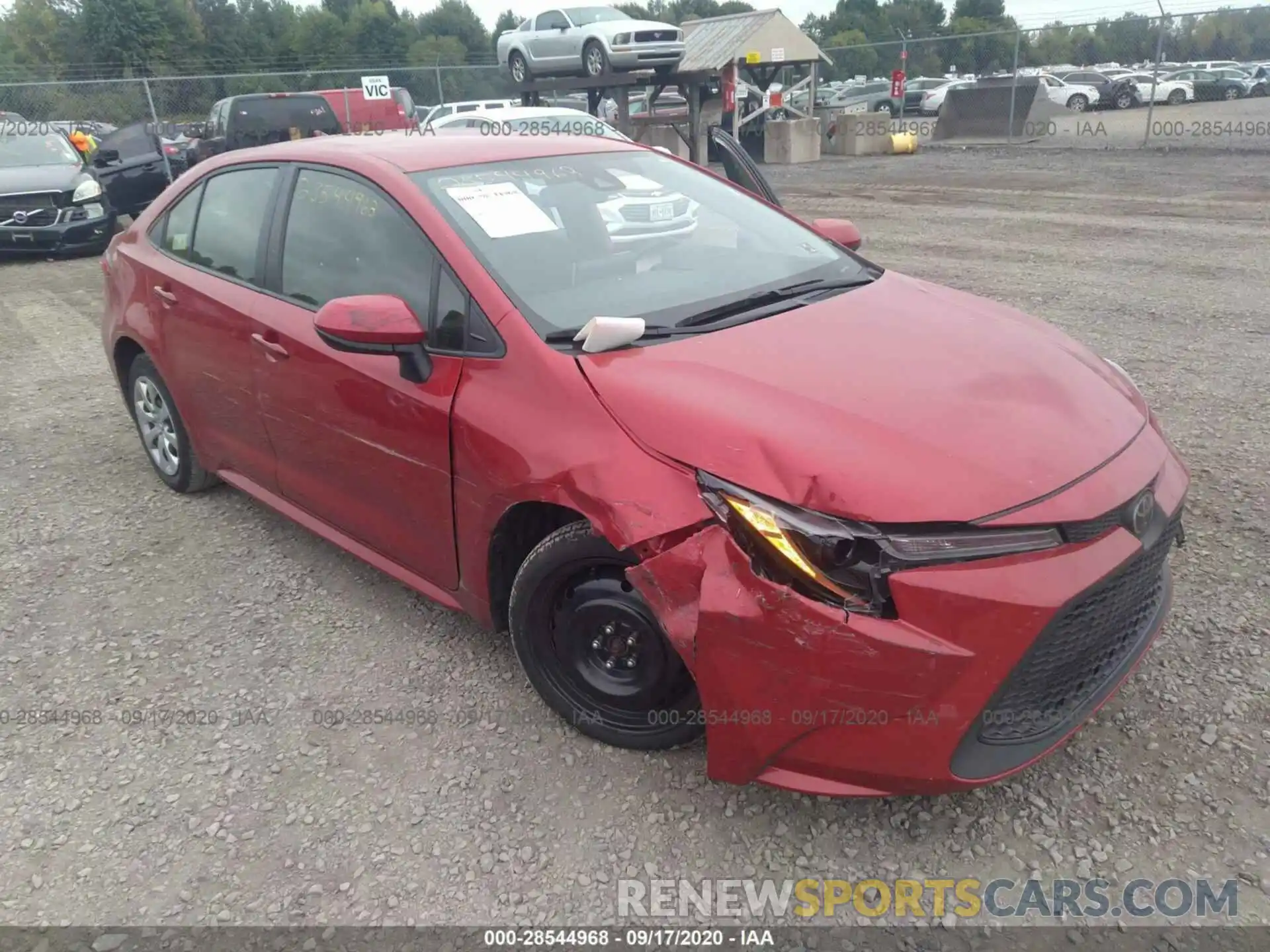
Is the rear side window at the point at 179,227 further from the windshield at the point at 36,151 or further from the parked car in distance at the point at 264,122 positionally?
the parked car in distance at the point at 264,122

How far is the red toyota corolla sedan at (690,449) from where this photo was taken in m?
2.04

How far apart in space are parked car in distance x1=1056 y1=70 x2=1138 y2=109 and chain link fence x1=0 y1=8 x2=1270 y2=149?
0.05m

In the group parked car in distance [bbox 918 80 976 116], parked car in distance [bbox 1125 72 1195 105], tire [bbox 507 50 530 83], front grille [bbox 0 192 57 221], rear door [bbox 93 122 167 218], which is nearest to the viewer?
front grille [bbox 0 192 57 221]

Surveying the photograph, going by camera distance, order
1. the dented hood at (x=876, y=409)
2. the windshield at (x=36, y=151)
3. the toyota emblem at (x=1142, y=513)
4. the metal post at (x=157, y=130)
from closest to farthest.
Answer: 1. the dented hood at (x=876, y=409)
2. the toyota emblem at (x=1142, y=513)
3. the windshield at (x=36, y=151)
4. the metal post at (x=157, y=130)

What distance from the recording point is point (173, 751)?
2.80 meters

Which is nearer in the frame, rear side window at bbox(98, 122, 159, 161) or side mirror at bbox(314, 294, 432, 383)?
side mirror at bbox(314, 294, 432, 383)

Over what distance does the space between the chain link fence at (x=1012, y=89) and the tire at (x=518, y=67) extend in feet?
8.24

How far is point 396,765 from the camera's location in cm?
271

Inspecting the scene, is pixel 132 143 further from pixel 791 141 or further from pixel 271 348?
pixel 791 141

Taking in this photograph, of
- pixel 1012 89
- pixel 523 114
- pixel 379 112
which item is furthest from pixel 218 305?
pixel 1012 89

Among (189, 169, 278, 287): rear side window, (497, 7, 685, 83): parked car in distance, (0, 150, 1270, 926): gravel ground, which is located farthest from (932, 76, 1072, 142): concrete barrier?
(189, 169, 278, 287): rear side window

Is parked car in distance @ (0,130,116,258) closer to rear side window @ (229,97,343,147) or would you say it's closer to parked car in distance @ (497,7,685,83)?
rear side window @ (229,97,343,147)

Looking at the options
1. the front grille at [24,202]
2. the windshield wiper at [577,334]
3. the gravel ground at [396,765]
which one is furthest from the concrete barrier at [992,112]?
the windshield wiper at [577,334]

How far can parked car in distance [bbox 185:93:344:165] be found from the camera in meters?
14.9
